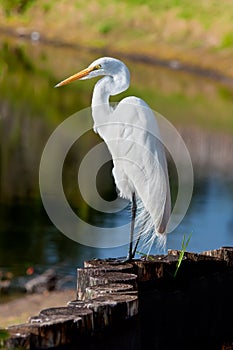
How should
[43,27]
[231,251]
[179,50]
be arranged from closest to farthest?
[231,251]
[179,50]
[43,27]

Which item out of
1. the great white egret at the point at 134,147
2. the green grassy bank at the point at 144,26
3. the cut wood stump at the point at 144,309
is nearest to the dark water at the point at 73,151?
the green grassy bank at the point at 144,26

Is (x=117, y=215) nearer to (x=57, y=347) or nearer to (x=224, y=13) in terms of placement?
(x=57, y=347)

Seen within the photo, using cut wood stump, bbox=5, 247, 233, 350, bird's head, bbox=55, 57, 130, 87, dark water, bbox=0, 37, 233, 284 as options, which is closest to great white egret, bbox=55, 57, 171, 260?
bird's head, bbox=55, 57, 130, 87

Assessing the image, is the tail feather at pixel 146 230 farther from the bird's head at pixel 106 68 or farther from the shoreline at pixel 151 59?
the shoreline at pixel 151 59

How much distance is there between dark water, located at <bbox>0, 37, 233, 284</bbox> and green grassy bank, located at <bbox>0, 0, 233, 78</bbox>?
0.94m

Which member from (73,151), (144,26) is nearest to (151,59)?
(144,26)

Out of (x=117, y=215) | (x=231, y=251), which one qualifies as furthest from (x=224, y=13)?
(x=231, y=251)

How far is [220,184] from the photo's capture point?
634 inches

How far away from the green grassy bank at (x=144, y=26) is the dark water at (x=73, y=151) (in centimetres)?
94

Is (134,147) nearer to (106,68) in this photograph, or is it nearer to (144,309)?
(106,68)

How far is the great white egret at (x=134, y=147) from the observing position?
485 cm

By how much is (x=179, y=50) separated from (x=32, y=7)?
1223cm

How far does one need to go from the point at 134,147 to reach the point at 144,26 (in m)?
32.3

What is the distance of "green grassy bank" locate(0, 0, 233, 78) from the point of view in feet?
107
